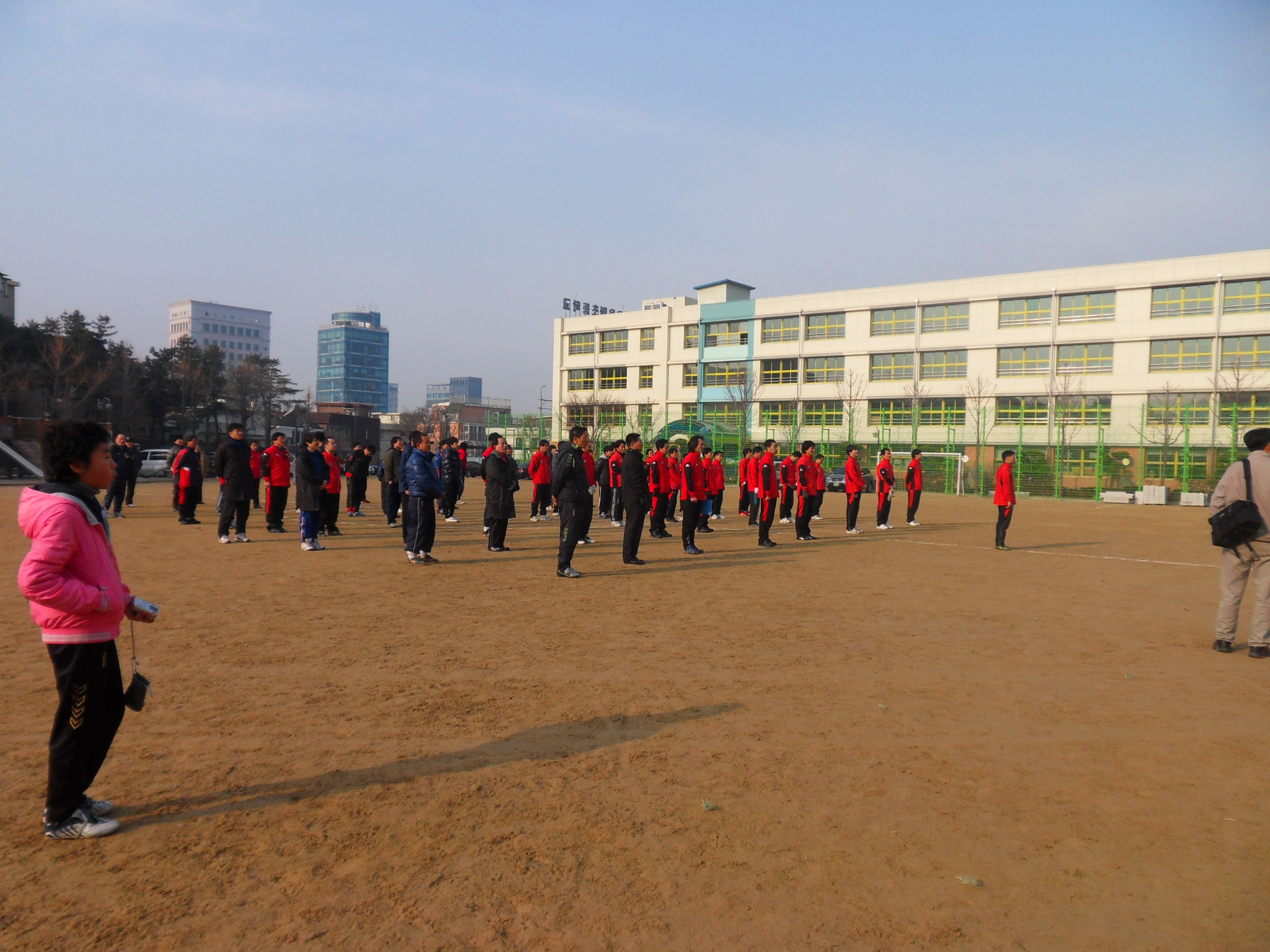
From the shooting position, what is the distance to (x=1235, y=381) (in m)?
40.8

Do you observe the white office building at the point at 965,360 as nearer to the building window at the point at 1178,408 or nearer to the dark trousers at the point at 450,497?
the building window at the point at 1178,408

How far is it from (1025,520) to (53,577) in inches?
957

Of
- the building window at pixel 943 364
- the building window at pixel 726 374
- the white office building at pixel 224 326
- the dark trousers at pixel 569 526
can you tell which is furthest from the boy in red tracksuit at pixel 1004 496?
the white office building at pixel 224 326

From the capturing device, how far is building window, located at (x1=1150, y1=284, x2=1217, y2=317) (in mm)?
43188

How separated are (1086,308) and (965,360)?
22.5 ft

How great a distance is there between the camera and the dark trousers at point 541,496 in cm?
1730

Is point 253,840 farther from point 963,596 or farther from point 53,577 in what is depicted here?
point 963,596

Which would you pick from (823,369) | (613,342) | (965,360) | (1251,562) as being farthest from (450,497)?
(613,342)

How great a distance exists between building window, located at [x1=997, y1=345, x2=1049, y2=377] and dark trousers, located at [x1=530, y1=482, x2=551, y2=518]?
37.0m

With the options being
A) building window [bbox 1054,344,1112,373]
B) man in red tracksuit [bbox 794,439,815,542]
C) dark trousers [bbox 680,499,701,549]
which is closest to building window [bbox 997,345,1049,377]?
building window [bbox 1054,344,1112,373]

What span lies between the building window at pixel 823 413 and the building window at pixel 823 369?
56.1 inches

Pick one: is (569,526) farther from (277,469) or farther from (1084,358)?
(1084,358)

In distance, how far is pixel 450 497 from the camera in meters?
18.8

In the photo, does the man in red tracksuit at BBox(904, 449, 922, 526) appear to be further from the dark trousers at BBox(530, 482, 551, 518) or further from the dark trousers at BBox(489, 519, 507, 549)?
the dark trousers at BBox(489, 519, 507, 549)
